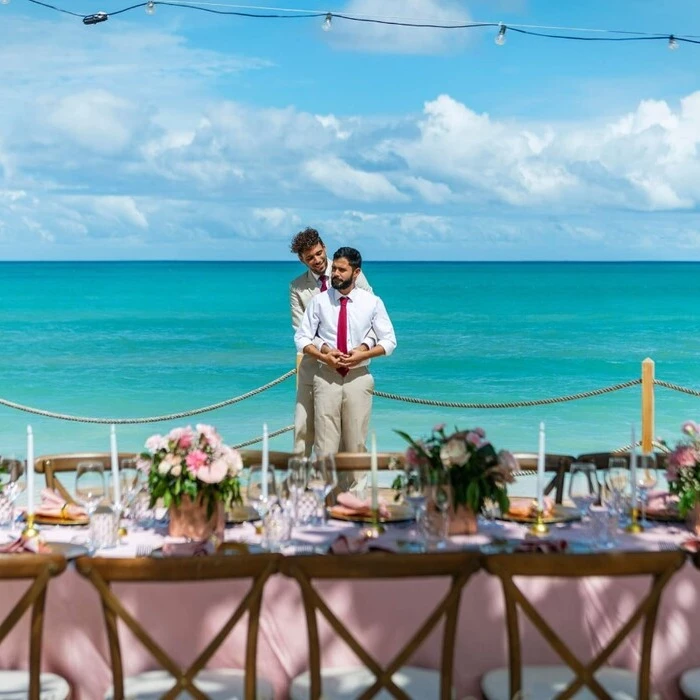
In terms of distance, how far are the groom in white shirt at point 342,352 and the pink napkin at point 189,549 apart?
3.15 m

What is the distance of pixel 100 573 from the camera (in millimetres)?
2973

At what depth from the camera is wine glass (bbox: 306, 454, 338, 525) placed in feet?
13.2

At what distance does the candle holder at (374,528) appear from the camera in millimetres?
3965

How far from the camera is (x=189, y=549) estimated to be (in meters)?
3.46

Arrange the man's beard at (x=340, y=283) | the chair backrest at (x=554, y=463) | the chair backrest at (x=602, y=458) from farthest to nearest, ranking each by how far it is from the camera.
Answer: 1. the man's beard at (x=340, y=283)
2. the chair backrest at (x=554, y=463)
3. the chair backrest at (x=602, y=458)

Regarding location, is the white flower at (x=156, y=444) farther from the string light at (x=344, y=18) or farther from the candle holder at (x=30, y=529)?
the string light at (x=344, y=18)

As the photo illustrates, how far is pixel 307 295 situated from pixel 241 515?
10.0ft

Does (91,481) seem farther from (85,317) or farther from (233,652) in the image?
(85,317)

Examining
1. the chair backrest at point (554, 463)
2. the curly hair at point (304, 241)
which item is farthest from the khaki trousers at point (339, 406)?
the chair backrest at point (554, 463)

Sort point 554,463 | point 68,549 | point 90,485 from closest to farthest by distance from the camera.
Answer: point 68,549
point 90,485
point 554,463

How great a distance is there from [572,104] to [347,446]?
4711 centimetres

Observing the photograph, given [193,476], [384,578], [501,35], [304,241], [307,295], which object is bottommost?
[384,578]

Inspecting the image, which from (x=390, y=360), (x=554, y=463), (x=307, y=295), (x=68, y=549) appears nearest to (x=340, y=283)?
(x=307, y=295)

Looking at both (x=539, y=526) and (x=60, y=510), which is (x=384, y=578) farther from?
(x=60, y=510)
